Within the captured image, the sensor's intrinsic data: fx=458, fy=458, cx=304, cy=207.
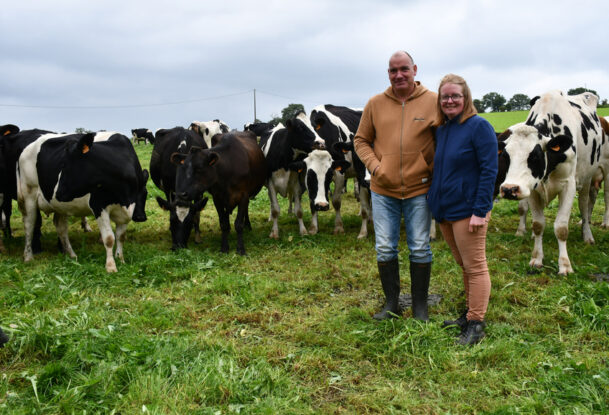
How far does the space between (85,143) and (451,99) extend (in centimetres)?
523

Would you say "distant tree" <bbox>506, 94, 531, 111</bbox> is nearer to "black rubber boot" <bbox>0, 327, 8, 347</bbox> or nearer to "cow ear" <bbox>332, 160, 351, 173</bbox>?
"cow ear" <bbox>332, 160, 351, 173</bbox>

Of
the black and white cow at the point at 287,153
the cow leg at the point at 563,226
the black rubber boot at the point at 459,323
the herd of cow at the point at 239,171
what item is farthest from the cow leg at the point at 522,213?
the black rubber boot at the point at 459,323

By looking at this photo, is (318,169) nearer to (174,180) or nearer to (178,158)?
(178,158)

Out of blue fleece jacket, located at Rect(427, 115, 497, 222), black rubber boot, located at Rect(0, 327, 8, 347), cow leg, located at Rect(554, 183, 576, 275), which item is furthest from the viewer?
cow leg, located at Rect(554, 183, 576, 275)

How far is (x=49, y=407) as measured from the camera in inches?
117

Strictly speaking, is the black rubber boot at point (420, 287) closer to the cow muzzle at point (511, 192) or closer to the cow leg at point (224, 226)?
the cow muzzle at point (511, 192)

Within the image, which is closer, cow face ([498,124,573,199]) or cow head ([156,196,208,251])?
cow face ([498,124,573,199])

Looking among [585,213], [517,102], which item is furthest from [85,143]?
[517,102]

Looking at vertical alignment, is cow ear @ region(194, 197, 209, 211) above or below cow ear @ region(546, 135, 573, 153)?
below

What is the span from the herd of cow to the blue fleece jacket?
1545 millimetres

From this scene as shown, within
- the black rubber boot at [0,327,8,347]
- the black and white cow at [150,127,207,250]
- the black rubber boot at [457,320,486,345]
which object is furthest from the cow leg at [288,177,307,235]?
the black rubber boot at [0,327,8,347]

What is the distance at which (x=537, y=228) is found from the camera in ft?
20.6

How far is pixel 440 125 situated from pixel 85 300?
4.18 meters

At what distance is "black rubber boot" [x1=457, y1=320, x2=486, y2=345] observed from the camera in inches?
156
